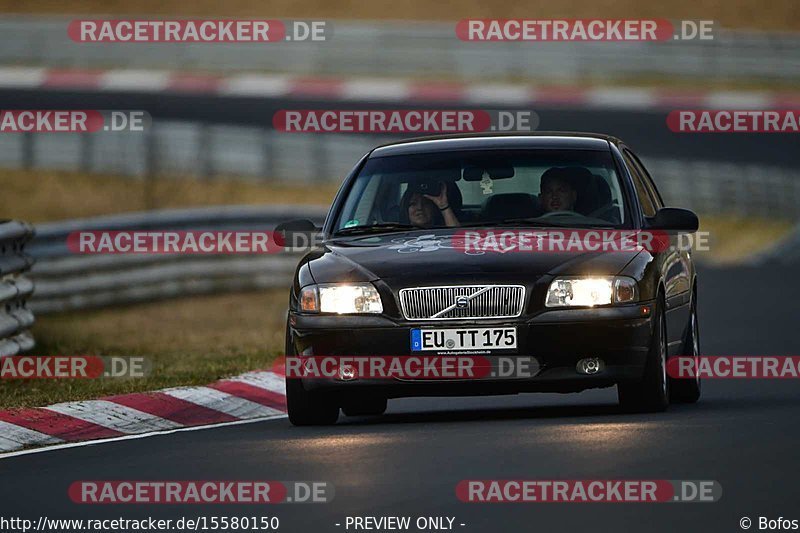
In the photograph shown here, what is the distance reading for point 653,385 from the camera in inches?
417

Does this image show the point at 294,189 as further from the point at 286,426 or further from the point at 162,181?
the point at 286,426

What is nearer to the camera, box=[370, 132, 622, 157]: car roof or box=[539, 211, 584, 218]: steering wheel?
box=[539, 211, 584, 218]: steering wheel

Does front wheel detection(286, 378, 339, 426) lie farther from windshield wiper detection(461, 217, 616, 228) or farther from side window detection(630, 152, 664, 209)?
side window detection(630, 152, 664, 209)

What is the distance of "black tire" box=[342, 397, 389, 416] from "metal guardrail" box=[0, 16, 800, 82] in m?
30.9

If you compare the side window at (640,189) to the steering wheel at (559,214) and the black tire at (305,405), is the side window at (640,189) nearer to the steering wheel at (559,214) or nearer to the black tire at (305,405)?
the steering wheel at (559,214)

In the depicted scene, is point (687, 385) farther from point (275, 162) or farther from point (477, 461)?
point (275, 162)

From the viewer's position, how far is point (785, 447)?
905cm

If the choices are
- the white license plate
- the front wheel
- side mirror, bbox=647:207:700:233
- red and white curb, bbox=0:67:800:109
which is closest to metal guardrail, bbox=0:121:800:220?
red and white curb, bbox=0:67:800:109

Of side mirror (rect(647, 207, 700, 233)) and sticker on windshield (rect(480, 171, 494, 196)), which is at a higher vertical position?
sticker on windshield (rect(480, 171, 494, 196))

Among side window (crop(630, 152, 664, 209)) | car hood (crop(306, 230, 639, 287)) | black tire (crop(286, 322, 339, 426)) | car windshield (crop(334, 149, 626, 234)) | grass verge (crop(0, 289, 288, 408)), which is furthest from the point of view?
grass verge (crop(0, 289, 288, 408))

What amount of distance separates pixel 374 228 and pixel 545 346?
5.31 ft

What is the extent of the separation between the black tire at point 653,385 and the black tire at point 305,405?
4.92 ft

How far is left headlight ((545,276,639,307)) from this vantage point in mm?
10352

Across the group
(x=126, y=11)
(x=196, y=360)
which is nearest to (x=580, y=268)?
(x=196, y=360)
